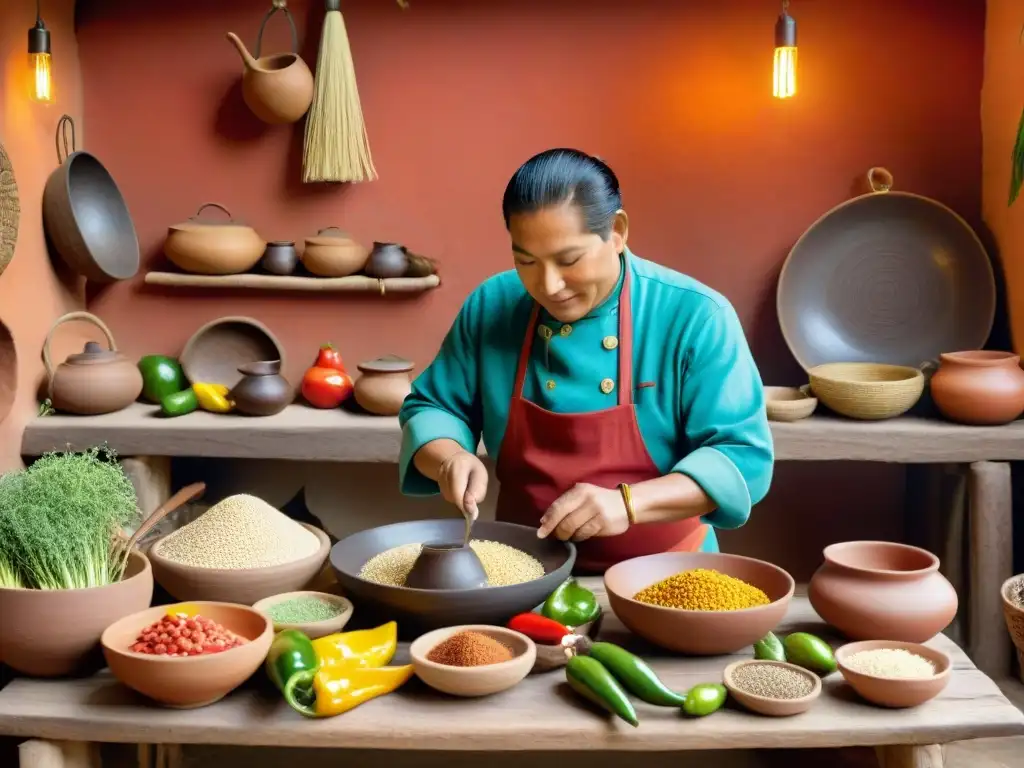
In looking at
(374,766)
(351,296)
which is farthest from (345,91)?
(374,766)

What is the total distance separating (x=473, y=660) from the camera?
1.58 metres

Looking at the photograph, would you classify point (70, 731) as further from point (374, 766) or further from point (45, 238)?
point (45, 238)

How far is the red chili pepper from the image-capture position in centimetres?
173

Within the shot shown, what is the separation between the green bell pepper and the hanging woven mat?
0.68 metres

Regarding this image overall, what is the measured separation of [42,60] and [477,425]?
6.73 feet

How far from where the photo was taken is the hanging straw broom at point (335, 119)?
396cm

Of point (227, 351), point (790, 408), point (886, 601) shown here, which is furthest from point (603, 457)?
point (227, 351)

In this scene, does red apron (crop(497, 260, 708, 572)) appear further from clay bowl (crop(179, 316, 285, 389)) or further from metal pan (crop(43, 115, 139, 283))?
metal pan (crop(43, 115, 139, 283))

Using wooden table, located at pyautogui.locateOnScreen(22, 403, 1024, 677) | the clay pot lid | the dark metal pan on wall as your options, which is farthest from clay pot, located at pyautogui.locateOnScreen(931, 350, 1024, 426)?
the clay pot lid

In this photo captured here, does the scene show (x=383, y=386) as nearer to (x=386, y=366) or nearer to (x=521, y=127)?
(x=386, y=366)

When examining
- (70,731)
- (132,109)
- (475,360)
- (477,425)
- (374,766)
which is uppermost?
(132,109)

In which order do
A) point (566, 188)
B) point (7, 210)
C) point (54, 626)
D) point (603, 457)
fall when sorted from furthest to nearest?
point (7, 210)
point (603, 457)
point (566, 188)
point (54, 626)

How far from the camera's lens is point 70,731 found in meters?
1.55

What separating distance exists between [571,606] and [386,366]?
216cm
